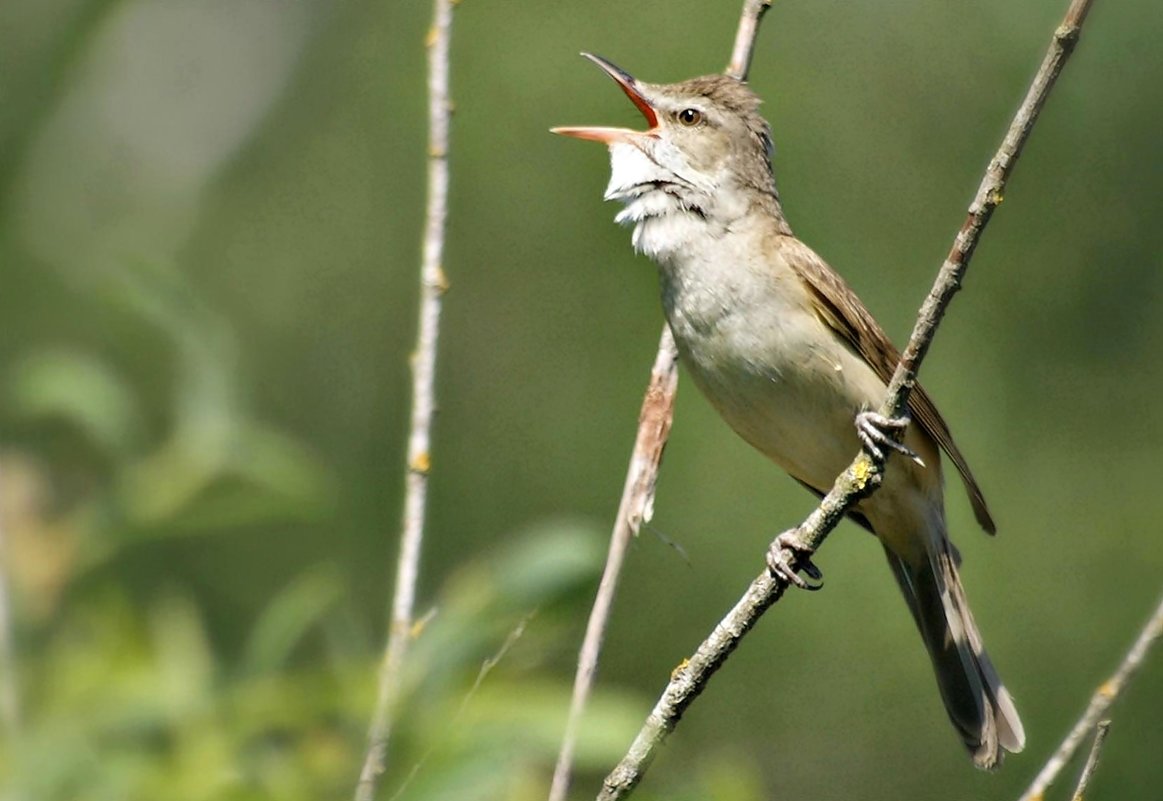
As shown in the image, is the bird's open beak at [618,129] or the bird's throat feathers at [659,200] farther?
the bird's open beak at [618,129]

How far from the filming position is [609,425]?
9656 millimetres

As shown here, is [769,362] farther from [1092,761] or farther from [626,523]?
[1092,761]

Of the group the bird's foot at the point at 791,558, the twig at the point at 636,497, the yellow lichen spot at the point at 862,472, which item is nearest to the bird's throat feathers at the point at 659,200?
the twig at the point at 636,497

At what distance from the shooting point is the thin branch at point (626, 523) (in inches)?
104

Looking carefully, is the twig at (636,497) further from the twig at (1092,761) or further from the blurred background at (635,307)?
the blurred background at (635,307)

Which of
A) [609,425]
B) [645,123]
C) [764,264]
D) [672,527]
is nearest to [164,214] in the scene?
[609,425]

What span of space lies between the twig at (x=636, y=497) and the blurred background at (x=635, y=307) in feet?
12.9

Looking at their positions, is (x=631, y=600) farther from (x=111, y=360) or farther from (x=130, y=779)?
(x=130, y=779)

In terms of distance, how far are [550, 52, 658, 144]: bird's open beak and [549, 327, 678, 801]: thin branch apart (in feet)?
3.17

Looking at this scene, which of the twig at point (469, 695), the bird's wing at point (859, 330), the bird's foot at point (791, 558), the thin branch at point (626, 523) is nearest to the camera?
the twig at point (469, 695)


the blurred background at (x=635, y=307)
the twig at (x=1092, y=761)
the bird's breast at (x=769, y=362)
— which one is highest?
the twig at (x=1092, y=761)

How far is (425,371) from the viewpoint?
304 centimetres

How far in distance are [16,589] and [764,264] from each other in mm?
2195

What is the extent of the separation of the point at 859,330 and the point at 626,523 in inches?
57.2
